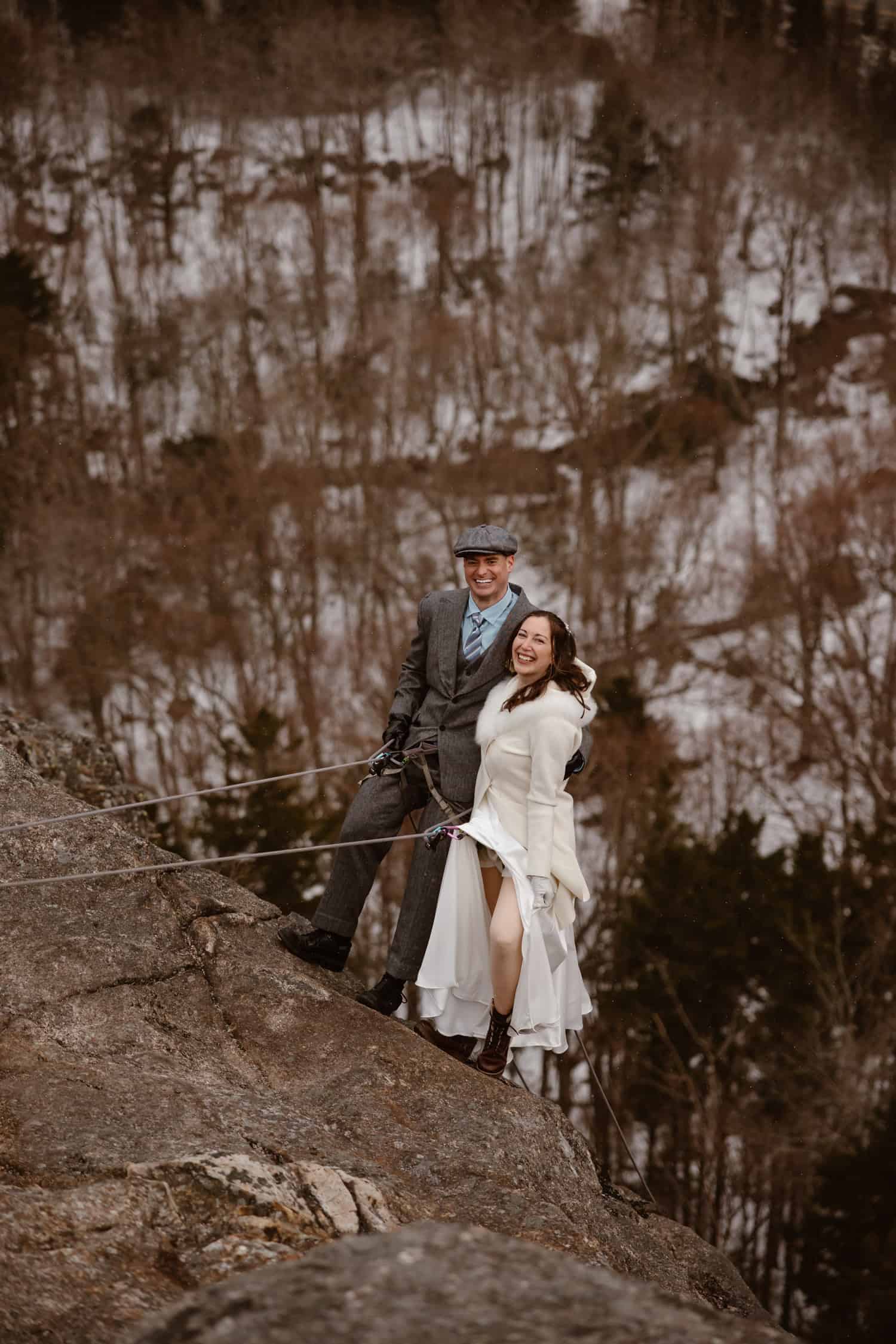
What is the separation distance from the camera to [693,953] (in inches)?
1093

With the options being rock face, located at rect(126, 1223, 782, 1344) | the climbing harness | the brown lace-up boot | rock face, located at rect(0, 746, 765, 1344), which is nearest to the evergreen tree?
rock face, located at rect(0, 746, 765, 1344)

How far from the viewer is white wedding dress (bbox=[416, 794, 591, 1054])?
229 inches

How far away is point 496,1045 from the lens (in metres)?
5.99

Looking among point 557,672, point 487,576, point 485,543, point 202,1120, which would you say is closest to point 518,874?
point 557,672

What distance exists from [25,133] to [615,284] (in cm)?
2048

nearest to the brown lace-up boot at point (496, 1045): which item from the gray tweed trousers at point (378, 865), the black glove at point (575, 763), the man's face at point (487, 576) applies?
the gray tweed trousers at point (378, 865)

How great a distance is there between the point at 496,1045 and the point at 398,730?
4.81ft

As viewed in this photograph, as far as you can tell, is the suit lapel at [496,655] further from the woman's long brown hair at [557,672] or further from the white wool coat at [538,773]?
the woman's long brown hair at [557,672]

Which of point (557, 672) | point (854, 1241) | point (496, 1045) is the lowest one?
point (854, 1241)

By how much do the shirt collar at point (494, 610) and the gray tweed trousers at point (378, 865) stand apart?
0.68 m

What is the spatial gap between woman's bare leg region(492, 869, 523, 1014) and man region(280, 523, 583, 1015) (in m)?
0.44

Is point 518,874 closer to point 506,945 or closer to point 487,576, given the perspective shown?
point 506,945

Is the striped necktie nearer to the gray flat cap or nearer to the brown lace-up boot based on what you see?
the gray flat cap

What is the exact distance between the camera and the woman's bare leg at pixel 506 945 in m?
5.70
